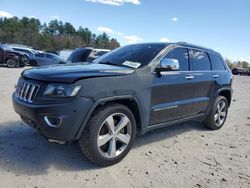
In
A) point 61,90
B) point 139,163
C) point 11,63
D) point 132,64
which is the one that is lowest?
point 139,163

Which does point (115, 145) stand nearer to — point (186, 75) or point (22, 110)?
point (22, 110)

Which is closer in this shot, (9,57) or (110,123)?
(110,123)

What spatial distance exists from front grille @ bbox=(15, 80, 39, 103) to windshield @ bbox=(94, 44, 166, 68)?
1.50m

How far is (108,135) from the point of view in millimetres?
4059

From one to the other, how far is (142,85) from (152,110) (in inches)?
18.2

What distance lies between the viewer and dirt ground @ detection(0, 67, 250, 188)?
12.1 feet

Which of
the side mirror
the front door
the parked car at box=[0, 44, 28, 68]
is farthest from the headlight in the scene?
the parked car at box=[0, 44, 28, 68]

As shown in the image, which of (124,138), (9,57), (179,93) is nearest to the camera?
(124,138)

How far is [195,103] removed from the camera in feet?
18.3

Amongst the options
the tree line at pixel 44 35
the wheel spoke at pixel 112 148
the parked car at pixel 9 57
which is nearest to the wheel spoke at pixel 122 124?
the wheel spoke at pixel 112 148

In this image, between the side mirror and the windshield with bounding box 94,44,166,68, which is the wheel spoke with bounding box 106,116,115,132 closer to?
the windshield with bounding box 94,44,166,68

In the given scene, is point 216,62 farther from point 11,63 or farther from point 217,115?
point 11,63

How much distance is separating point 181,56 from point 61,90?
2527 mm

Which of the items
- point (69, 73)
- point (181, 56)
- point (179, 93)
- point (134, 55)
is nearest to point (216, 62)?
point (181, 56)
